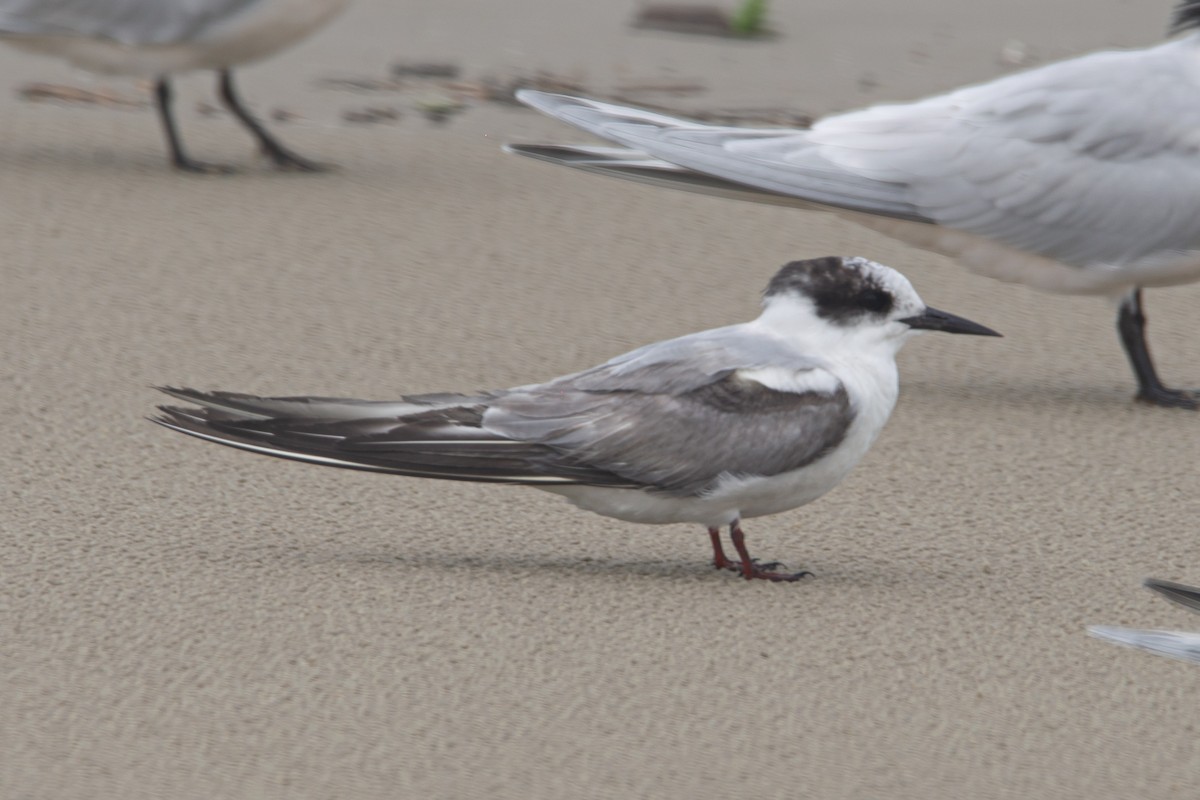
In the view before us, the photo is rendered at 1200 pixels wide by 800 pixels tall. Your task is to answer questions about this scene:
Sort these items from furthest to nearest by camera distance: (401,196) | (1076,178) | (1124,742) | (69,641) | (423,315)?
1. (401,196)
2. (423,315)
3. (1076,178)
4. (69,641)
5. (1124,742)

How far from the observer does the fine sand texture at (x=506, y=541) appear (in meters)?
2.19

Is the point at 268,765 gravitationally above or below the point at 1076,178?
below

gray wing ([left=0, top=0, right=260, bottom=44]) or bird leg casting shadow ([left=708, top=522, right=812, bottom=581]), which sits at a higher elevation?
gray wing ([left=0, top=0, right=260, bottom=44])

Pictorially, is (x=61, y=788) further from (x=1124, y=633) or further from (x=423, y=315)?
(x=423, y=315)

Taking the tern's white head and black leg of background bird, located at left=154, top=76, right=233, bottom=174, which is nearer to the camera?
the tern's white head

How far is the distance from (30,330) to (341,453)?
59.1 inches

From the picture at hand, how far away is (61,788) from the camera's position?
2.06 meters

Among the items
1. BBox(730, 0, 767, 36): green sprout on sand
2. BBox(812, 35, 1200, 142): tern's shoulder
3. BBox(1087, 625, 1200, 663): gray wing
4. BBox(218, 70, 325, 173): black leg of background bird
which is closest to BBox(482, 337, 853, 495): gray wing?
BBox(1087, 625, 1200, 663): gray wing

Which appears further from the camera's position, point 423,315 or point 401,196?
point 401,196

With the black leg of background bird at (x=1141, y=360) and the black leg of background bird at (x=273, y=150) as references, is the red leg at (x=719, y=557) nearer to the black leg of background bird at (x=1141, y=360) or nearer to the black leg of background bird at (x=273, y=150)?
the black leg of background bird at (x=1141, y=360)

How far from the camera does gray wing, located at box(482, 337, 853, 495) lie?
261cm

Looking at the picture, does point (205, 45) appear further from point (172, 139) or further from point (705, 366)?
point (705, 366)

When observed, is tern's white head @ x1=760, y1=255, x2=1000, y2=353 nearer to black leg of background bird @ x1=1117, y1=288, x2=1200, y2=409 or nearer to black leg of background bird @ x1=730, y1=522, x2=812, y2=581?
black leg of background bird @ x1=730, y1=522, x2=812, y2=581

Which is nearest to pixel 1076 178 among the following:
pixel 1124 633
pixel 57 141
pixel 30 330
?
pixel 1124 633
